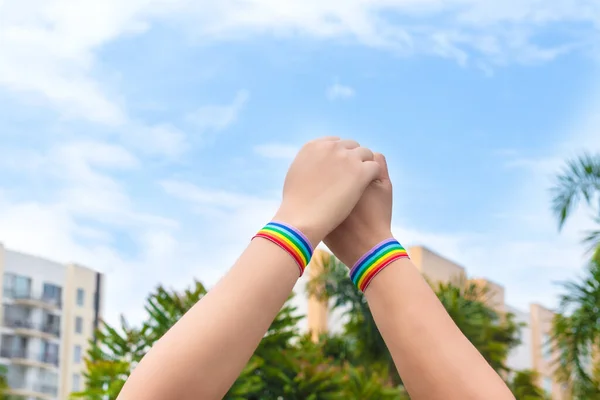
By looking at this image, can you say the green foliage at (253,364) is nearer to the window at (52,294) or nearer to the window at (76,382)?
the window at (52,294)

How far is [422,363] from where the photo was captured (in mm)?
2100

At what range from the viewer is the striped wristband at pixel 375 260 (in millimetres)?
2238

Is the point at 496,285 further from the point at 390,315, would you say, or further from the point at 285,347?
the point at 390,315

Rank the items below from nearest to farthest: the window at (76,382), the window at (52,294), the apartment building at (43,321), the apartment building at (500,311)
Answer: the apartment building at (500,311) < the apartment building at (43,321) < the window at (52,294) < the window at (76,382)

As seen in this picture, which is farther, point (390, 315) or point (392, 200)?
point (392, 200)

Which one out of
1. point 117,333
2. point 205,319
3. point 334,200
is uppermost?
point 117,333

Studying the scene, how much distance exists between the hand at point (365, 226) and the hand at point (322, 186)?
82mm

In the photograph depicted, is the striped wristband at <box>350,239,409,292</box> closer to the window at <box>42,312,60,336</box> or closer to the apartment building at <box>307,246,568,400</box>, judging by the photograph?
the apartment building at <box>307,246,568,400</box>

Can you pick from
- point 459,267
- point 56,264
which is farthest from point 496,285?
point 56,264

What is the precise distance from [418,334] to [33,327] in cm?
5646

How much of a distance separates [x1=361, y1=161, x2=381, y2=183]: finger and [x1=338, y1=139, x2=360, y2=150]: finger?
0.06 metres

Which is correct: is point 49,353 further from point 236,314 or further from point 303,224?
point 236,314

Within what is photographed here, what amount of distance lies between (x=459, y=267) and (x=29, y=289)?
27.9 m

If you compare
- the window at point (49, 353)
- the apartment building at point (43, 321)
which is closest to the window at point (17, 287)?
the apartment building at point (43, 321)
